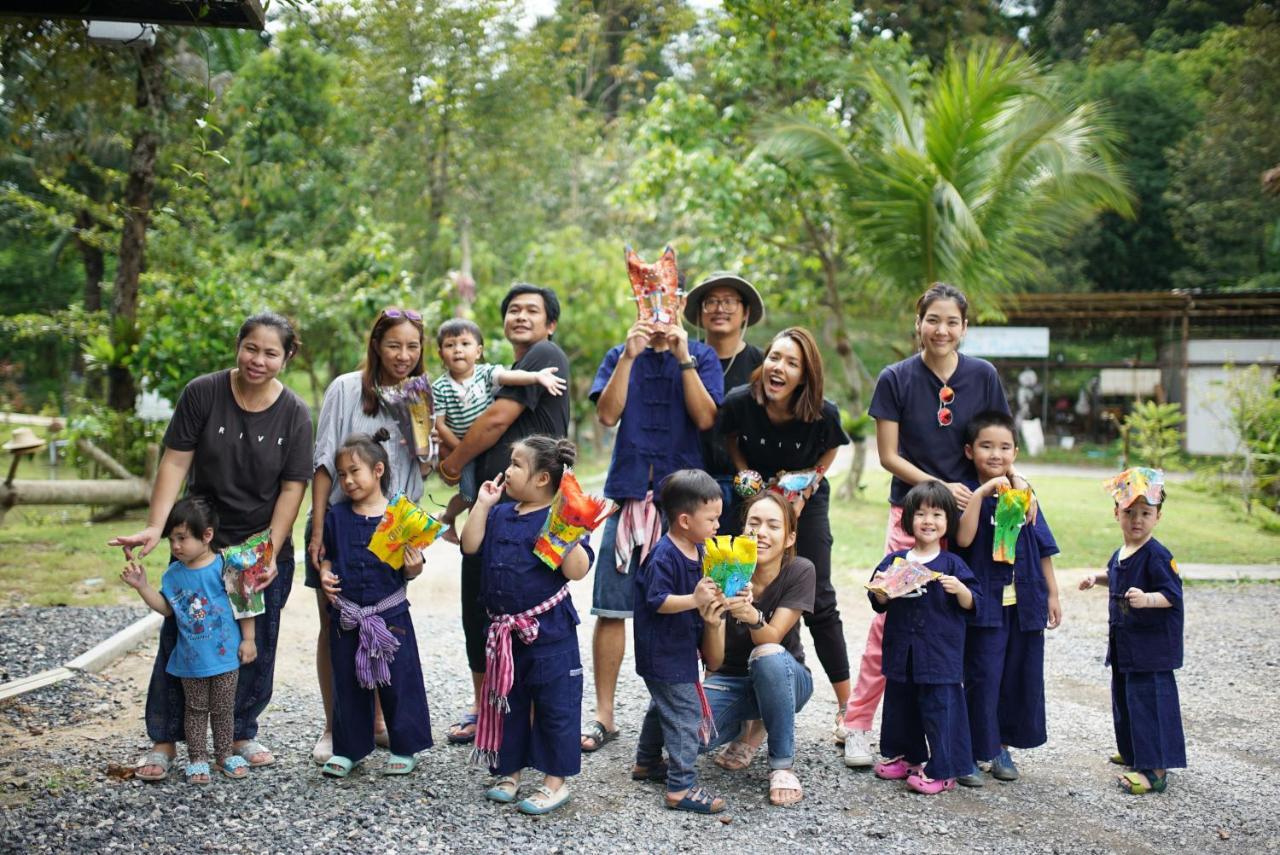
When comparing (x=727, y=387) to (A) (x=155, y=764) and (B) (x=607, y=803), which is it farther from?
(A) (x=155, y=764)

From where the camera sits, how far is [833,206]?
11.9 m

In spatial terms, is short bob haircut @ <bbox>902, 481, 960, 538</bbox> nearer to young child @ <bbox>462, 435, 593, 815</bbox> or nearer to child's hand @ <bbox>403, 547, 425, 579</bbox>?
young child @ <bbox>462, 435, 593, 815</bbox>

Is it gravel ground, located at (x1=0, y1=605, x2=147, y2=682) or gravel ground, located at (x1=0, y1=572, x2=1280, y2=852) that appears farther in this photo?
gravel ground, located at (x1=0, y1=605, x2=147, y2=682)

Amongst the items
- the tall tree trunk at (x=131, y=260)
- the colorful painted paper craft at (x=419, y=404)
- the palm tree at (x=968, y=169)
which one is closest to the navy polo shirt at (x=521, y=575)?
the colorful painted paper craft at (x=419, y=404)

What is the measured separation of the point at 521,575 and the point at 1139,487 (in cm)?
225

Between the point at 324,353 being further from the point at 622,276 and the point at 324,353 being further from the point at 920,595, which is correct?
the point at 920,595

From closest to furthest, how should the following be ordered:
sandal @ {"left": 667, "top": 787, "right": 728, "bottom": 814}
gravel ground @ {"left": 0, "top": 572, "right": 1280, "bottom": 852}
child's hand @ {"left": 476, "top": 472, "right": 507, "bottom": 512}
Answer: gravel ground @ {"left": 0, "top": 572, "right": 1280, "bottom": 852}
sandal @ {"left": 667, "top": 787, "right": 728, "bottom": 814}
child's hand @ {"left": 476, "top": 472, "right": 507, "bottom": 512}

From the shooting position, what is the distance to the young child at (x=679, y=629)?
376cm

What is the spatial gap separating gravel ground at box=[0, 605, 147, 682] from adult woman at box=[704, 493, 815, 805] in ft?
11.2

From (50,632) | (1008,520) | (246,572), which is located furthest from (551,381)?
(50,632)

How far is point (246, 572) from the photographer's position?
13.0 ft

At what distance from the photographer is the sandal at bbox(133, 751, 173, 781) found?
12.7 feet

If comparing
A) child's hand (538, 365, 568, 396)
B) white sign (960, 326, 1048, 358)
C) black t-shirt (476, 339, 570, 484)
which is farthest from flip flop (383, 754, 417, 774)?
white sign (960, 326, 1048, 358)

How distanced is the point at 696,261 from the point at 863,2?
10016 mm
